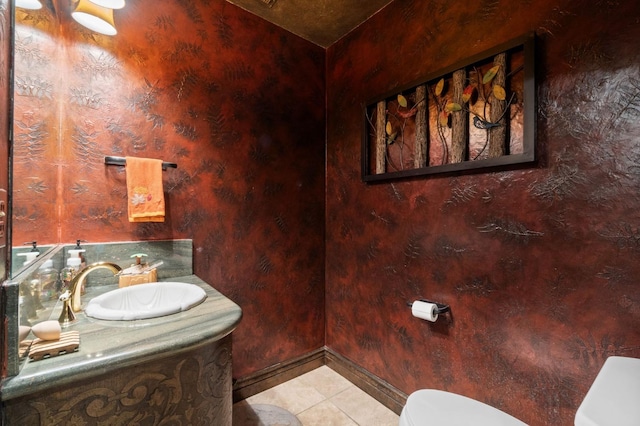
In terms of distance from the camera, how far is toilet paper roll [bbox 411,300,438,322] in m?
1.43

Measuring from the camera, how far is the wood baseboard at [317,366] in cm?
174

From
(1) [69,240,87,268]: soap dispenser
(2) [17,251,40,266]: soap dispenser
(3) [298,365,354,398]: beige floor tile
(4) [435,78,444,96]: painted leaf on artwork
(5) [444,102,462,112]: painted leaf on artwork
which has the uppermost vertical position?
(4) [435,78,444,96]: painted leaf on artwork

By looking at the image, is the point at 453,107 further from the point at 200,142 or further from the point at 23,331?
the point at 23,331

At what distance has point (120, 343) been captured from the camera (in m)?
0.80

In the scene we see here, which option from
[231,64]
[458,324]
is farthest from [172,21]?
[458,324]

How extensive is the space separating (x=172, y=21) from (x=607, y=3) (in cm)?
197

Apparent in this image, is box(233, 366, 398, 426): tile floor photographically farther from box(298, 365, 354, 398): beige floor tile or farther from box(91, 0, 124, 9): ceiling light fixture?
box(91, 0, 124, 9): ceiling light fixture

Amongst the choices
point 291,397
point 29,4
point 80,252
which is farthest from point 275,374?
point 29,4

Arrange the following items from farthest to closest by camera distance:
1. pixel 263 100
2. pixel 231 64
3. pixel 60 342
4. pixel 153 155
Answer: pixel 263 100
pixel 231 64
pixel 153 155
pixel 60 342

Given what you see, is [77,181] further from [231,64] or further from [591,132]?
[591,132]

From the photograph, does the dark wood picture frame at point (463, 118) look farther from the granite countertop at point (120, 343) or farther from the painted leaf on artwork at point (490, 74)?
the granite countertop at point (120, 343)

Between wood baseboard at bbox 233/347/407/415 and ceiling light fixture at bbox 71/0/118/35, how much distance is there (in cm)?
205

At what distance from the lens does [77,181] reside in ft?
4.40

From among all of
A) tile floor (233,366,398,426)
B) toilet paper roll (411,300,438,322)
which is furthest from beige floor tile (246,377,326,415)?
toilet paper roll (411,300,438,322)
